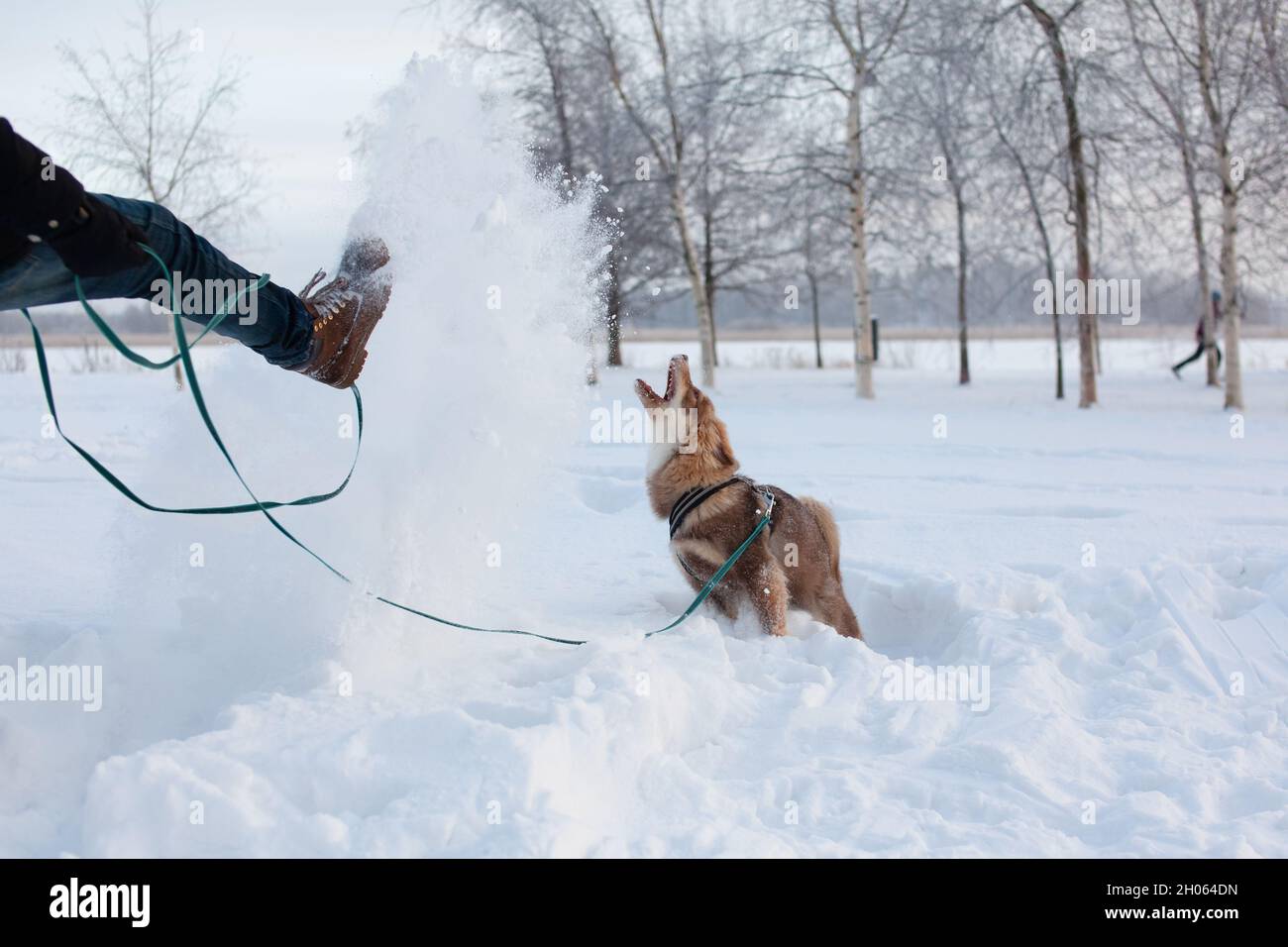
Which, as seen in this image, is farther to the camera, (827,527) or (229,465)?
(827,527)

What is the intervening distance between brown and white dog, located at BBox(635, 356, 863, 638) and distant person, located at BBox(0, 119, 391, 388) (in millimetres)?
1652

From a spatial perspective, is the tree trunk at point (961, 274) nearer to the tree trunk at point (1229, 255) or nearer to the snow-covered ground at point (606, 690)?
the tree trunk at point (1229, 255)

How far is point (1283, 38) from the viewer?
14297mm

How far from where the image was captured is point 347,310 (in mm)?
4562

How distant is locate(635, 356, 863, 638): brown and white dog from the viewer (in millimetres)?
5352

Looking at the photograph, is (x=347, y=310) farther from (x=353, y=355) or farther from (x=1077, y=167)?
(x=1077, y=167)

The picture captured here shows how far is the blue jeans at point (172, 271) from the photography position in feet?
10.9

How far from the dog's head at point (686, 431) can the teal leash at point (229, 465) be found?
0.39m

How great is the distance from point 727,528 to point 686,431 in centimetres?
65

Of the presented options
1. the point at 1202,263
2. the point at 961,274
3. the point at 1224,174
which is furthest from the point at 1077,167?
the point at 961,274

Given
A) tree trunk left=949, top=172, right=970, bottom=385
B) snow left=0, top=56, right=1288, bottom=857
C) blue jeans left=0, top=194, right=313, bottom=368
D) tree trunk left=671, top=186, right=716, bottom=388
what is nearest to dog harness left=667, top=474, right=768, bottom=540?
snow left=0, top=56, right=1288, bottom=857

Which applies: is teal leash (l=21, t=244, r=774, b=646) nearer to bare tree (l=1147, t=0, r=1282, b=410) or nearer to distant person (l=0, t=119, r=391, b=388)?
distant person (l=0, t=119, r=391, b=388)
